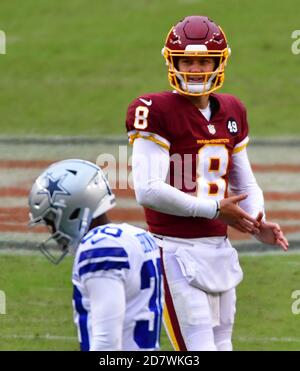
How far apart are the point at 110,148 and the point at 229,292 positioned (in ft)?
25.1

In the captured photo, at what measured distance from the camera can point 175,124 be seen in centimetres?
619

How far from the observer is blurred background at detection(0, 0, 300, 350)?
8758 mm

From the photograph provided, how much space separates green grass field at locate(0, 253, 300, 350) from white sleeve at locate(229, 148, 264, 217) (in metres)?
1.60

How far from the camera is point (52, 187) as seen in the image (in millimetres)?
5023

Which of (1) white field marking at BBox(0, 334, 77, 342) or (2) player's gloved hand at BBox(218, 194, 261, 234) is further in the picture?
(1) white field marking at BBox(0, 334, 77, 342)

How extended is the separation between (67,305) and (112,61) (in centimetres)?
862

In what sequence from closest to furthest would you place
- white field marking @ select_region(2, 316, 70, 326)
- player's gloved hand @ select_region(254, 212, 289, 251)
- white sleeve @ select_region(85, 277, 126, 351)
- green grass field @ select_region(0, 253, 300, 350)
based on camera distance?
white sleeve @ select_region(85, 277, 126, 351), player's gloved hand @ select_region(254, 212, 289, 251), green grass field @ select_region(0, 253, 300, 350), white field marking @ select_region(2, 316, 70, 326)

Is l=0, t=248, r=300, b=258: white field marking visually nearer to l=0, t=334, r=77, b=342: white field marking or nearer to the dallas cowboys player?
l=0, t=334, r=77, b=342: white field marking

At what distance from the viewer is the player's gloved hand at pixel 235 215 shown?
6.14m

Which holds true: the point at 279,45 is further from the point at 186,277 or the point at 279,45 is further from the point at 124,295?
the point at 124,295

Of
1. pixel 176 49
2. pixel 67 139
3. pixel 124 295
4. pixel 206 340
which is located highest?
pixel 176 49

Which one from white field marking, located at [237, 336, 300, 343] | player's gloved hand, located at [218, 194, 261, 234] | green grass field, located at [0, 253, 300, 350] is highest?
player's gloved hand, located at [218, 194, 261, 234]

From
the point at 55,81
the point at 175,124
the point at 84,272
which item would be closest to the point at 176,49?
the point at 175,124

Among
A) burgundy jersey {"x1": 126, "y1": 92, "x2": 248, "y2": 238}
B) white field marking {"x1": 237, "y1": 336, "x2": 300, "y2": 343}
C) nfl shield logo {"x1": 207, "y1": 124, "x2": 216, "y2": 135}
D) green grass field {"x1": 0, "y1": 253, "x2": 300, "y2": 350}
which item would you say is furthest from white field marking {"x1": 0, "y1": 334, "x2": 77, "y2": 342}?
nfl shield logo {"x1": 207, "y1": 124, "x2": 216, "y2": 135}
